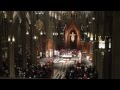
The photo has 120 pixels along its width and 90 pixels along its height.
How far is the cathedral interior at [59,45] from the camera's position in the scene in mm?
6766

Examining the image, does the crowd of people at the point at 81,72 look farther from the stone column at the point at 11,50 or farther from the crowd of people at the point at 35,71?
the stone column at the point at 11,50

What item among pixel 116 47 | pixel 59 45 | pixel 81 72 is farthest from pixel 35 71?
pixel 116 47

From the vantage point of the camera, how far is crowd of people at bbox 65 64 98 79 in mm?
6730

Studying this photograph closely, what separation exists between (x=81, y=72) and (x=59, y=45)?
0.88 m

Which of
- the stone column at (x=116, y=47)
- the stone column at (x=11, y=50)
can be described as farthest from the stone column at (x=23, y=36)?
the stone column at (x=116, y=47)

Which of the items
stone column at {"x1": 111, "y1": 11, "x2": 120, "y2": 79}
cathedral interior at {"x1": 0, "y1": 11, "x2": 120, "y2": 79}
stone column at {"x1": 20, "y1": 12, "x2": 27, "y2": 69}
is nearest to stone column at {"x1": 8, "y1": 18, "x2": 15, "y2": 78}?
cathedral interior at {"x1": 0, "y1": 11, "x2": 120, "y2": 79}

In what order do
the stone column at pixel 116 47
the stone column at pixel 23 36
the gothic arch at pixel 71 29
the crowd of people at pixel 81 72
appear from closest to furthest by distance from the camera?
the stone column at pixel 116 47
the crowd of people at pixel 81 72
the stone column at pixel 23 36
the gothic arch at pixel 71 29

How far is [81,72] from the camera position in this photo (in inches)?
269

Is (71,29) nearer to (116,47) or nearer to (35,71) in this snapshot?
(116,47)

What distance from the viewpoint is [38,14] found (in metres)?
6.85

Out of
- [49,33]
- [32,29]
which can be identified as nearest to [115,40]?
[49,33]

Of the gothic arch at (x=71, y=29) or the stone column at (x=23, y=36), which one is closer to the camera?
the stone column at (x=23, y=36)

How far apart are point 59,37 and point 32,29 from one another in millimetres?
742
